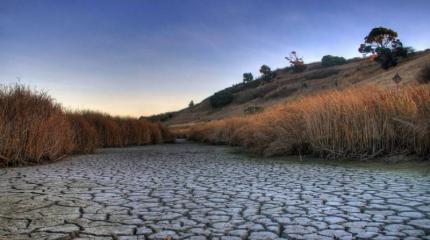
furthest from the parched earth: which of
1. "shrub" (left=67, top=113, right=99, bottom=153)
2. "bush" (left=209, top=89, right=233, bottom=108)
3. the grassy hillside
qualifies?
"bush" (left=209, top=89, right=233, bottom=108)

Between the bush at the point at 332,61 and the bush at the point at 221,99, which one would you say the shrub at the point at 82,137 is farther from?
the bush at the point at 332,61

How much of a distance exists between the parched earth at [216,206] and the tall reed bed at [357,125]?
1909 millimetres

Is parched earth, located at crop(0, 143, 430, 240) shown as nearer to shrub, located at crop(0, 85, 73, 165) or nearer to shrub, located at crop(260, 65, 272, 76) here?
shrub, located at crop(0, 85, 73, 165)

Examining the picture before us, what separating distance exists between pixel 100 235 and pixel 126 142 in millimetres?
15628

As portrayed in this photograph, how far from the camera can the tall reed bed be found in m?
7.50

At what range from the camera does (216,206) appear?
12.4 feet

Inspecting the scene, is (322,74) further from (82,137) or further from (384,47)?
(82,137)

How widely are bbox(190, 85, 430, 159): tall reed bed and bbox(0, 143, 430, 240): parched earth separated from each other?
6.26ft

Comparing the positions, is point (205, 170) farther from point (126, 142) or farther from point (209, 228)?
point (126, 142)

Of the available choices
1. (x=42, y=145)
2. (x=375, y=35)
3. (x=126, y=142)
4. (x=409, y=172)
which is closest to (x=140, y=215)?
(x=409, y=172)

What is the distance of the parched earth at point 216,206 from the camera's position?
290 cm

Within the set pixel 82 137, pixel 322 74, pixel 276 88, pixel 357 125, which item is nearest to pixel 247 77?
pixel 276 88

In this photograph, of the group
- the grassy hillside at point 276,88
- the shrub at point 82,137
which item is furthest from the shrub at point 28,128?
the grassy hillside at point 276,88

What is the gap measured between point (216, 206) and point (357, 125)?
17.6ft
